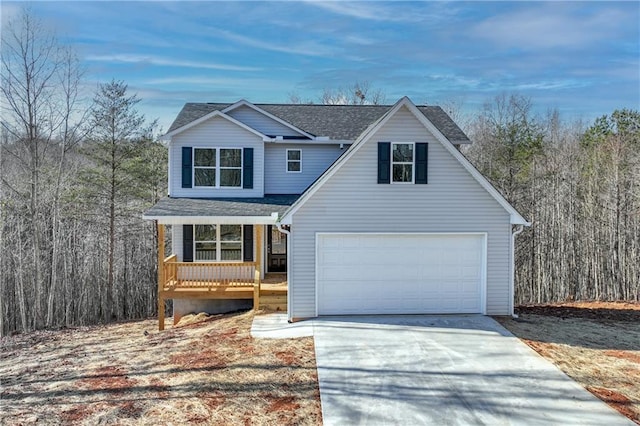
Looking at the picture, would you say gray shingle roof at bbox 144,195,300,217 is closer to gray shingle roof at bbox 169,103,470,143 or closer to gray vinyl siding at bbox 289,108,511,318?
gray vinyl siding at bbox 289,108,511,318

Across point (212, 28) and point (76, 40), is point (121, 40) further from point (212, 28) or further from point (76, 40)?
point (76, 40)

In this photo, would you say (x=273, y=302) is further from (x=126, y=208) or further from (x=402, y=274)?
(x=126, y=208)

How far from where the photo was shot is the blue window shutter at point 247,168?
14992 mm

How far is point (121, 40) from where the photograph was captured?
15.2 m

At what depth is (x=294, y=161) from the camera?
51.3 ft

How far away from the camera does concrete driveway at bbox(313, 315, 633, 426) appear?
6.73 m

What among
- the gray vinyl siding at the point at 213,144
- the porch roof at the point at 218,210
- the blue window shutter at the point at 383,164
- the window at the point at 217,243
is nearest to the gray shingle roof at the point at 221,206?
the porch roof at the point at 218,210

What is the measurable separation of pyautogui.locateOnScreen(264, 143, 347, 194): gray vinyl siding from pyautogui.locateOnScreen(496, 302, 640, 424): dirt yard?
748 cm

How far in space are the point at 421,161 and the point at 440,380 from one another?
5687 millimetres

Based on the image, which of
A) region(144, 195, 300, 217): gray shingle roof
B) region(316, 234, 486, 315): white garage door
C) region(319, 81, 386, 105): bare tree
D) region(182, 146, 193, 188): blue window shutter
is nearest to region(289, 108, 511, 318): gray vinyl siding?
region(316, 234, 486, 315): white garage door

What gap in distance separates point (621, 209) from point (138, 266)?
69.2ft

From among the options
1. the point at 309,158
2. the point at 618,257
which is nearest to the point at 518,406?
the point at 309,158

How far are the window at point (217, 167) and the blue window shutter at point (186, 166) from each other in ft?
0.54

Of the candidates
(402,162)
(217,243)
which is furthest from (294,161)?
(402,162)
